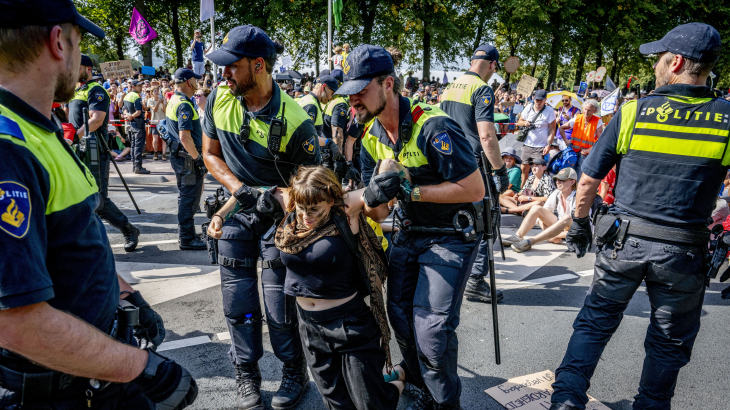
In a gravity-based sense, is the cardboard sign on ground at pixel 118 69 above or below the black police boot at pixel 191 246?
above

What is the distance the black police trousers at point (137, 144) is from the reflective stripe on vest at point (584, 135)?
8957 millimetres

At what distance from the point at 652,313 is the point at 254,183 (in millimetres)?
2471

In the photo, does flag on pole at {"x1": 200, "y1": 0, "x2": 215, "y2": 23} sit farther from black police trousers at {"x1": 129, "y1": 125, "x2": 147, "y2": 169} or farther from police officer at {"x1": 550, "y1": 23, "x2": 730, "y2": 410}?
police officer at {"x1": 550, "y1": 23, "x2": 730, "y2": 410}

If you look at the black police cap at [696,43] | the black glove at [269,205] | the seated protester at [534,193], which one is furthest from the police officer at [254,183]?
the seated protester at [534,193]

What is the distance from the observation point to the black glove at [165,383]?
4.74 ft

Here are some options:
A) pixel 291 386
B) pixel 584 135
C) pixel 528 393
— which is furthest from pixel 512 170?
pixel 291 386

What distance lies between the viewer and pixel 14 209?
1.12 metres

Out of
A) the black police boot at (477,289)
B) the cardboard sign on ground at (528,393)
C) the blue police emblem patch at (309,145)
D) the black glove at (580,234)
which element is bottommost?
the cardboard sign on ground at (528,393)

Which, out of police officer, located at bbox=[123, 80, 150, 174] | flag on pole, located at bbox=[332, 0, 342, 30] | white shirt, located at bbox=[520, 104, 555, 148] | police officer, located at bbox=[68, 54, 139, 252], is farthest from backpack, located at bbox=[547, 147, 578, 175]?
flag on pole, located at bbox=[332, 0, 342, 30]

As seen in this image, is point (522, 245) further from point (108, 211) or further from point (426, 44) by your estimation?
point (426, 44)

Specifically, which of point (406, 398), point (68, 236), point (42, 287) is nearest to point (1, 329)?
point (42, 287)

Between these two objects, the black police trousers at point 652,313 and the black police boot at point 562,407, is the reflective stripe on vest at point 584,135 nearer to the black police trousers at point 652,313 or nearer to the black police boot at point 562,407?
the black police trousers at point 652,313

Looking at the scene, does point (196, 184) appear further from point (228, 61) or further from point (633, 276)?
point (633, 276)

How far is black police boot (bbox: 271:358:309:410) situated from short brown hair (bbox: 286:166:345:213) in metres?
1.19
